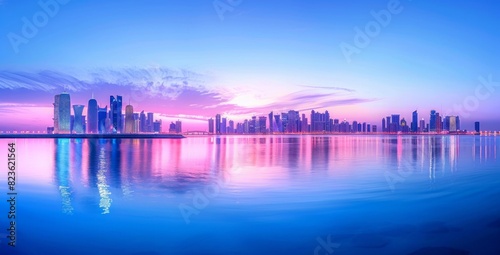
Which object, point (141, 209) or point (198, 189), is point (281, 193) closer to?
point (198, 189)

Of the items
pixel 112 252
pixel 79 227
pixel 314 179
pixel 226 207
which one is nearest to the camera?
pixel 112 252

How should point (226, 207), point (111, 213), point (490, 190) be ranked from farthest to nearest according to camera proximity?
point (490, 190) < point (226, 207) < point (111, 213)

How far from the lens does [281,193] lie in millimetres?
16047

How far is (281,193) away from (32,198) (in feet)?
35.8

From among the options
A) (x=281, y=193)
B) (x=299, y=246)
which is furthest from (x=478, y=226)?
(x=281, y=193)

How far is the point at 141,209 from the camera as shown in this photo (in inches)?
506

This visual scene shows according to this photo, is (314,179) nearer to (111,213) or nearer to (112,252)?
(111,213)

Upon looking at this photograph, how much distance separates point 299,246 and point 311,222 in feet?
7.33

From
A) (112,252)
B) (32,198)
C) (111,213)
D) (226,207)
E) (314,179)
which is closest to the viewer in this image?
(112,252)

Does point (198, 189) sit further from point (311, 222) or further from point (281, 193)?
point (311, 222)

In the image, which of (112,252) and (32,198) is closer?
(112,252)

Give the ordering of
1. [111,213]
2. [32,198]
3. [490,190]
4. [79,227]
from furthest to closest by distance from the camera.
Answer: [490,190] < [32,198] < [111,213] < [79,227]

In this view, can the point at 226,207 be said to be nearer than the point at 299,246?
No

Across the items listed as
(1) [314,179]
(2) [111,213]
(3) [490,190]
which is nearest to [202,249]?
(2) [111,213]
